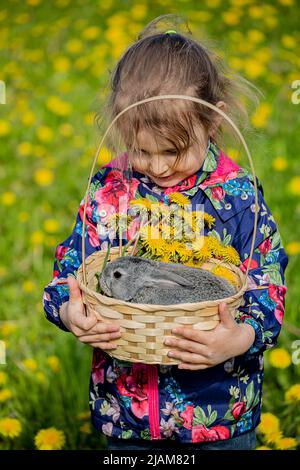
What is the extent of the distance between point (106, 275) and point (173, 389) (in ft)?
1.22

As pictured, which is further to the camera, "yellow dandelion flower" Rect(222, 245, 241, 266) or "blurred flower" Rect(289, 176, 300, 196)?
"blurred flower" Rect(289, 176, 300, 196)

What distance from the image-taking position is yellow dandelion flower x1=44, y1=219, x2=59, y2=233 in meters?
3.18

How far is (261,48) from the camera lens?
455 centimetres

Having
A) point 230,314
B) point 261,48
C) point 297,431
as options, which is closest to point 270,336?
point 230,314

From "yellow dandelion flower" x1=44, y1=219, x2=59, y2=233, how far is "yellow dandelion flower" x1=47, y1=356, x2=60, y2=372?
0.79 metres

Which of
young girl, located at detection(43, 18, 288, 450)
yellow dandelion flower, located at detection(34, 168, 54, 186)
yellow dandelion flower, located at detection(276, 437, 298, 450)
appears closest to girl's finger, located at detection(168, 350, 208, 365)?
young girl, located at detection(43, 18, 288, 450)

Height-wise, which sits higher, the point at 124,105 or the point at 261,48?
the point at 261,48

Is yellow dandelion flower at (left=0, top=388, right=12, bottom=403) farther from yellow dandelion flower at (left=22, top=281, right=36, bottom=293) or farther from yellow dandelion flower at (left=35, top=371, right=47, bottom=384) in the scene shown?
yellow dandelion flower at (left=22, top=281, right=36, bottom=293)

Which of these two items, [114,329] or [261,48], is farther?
[261,48]

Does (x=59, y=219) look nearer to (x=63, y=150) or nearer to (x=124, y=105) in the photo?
(x=63, y=150)

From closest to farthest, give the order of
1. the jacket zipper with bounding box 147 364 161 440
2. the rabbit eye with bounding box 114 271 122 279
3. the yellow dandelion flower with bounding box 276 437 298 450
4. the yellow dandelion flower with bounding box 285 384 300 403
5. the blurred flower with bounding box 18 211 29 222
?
1. the rabbit eye with bounding box 114 271 122 279
2. the jacket zipper with bounding box 147 364 161 440
3. the yellow dandelion flower with bounding box 276 437 298 450
4. the yellow dandelion flower with bounding box 285 384 300 403
5. the blurred flower with bounding box 18 211 29 222

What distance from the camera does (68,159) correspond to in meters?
3.67

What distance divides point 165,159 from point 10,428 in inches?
43.7

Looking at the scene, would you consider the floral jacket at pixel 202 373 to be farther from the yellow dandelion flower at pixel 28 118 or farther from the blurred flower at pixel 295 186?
the yellow dandelion flower at pixel 28 118
